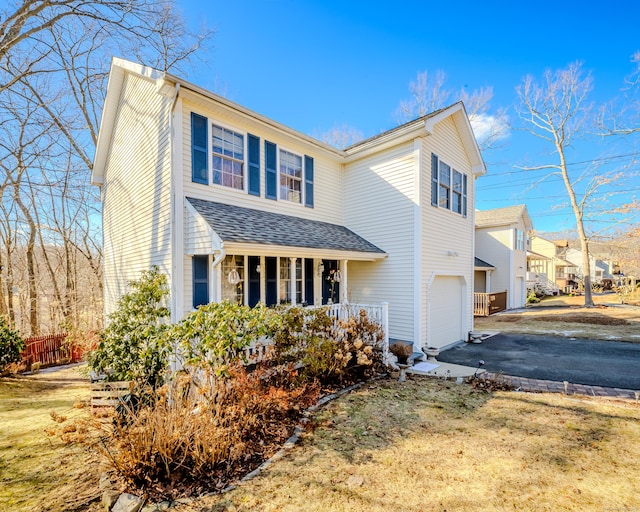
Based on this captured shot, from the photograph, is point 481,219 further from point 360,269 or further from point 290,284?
point 290,284

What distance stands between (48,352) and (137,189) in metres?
8.02

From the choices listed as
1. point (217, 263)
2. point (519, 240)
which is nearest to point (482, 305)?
point (519, 240)

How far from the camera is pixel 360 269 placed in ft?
34.3

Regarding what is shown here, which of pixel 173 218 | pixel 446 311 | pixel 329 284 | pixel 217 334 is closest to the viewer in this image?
pixel 217 334

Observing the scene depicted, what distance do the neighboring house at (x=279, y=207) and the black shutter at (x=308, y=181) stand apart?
0.03 meters

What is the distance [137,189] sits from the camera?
9.05 meters

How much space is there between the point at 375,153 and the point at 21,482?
10607 mm

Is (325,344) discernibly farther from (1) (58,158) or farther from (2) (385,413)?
(1) (58,158)

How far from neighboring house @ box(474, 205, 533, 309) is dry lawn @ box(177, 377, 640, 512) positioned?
62.1 ft

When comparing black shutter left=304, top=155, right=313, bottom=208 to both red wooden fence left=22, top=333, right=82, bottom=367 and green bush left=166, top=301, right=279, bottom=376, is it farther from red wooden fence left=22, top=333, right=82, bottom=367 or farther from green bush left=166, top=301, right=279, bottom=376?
red wooden fence left=22, top=333, right=82, bottom=367

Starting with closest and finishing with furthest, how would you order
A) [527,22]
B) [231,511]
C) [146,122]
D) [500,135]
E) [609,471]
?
[231,511], [609,471], [146,122], [527,22], [500,135]

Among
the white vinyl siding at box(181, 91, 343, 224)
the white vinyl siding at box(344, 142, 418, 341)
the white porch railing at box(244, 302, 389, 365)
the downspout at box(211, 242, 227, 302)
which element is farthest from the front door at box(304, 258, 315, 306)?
the downspout at box(211, 242, 227, 302)

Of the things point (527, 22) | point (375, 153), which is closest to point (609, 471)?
point (375, 153)

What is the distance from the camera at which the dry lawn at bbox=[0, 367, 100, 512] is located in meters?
3.28
